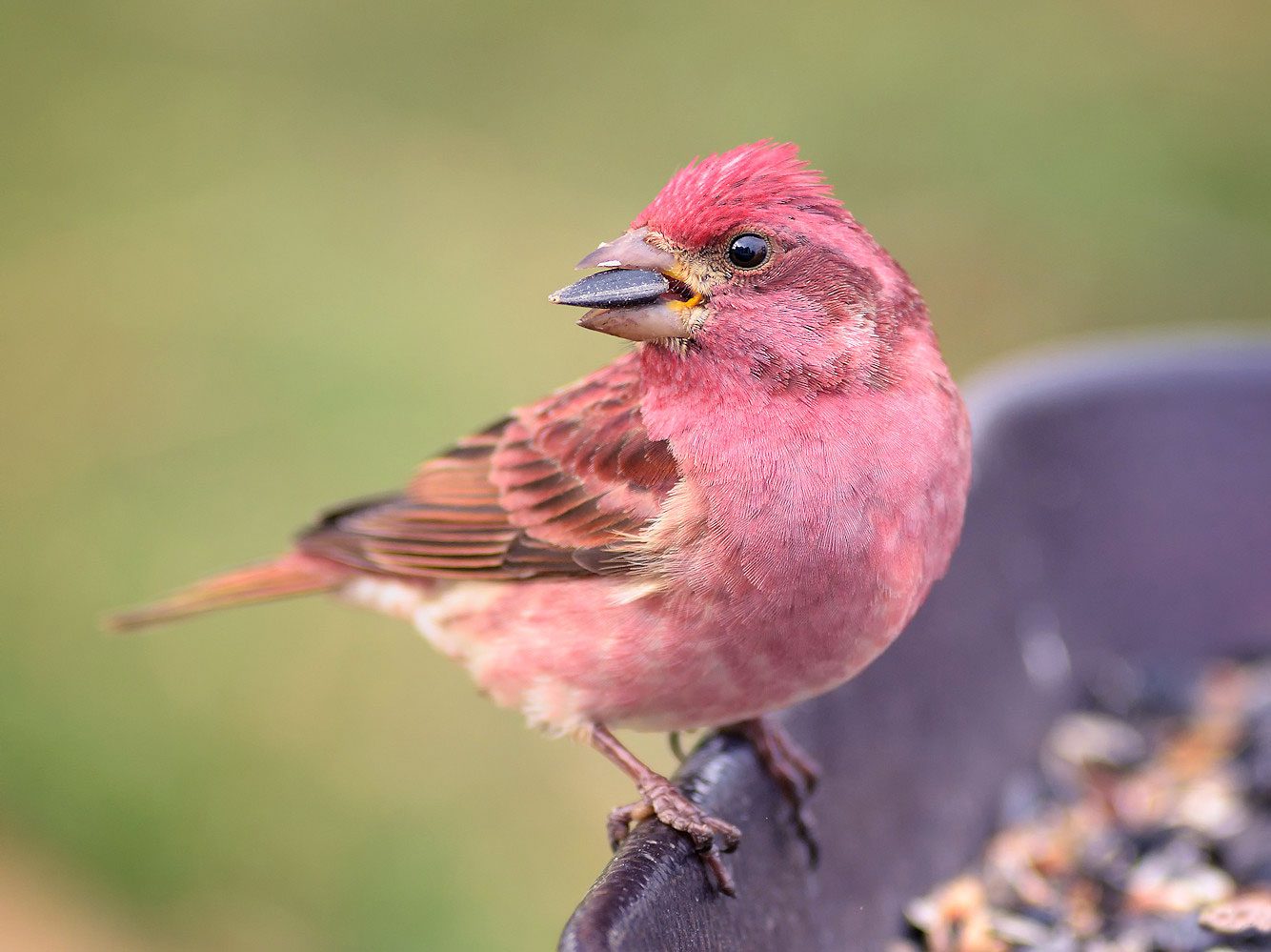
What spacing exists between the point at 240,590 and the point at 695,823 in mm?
1689

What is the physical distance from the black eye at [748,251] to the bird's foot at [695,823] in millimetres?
898

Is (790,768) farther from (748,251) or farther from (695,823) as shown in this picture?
(748,251)

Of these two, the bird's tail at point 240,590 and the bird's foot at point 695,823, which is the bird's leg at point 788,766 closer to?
the bird's foot at point 695,823

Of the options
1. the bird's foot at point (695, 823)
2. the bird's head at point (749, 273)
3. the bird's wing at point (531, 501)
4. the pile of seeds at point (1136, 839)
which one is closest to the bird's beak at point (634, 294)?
the bird's head at point (749, 273)

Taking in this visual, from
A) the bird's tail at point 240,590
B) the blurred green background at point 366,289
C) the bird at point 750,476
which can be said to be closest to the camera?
the bird at point 750,476

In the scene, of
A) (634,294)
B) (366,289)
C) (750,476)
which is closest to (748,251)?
(634,294)

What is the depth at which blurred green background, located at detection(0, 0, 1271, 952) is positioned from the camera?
5.13 meters

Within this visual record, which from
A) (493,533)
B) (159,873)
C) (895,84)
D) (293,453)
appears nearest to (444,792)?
(159,873)

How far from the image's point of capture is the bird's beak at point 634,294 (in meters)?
2.75

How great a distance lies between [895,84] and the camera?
8812 millimetres

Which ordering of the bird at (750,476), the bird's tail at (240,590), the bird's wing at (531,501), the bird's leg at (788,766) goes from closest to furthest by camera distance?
the bird at (750,476), the bird's leg at (788,766), the bird's wing at (531,501), the bird's tail at (240,590)

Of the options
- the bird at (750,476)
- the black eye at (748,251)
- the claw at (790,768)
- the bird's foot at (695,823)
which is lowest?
the bird's foot at (695,823)

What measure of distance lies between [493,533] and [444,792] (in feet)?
7.06

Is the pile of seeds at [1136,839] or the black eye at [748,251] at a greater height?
the black eye at [748,251]
